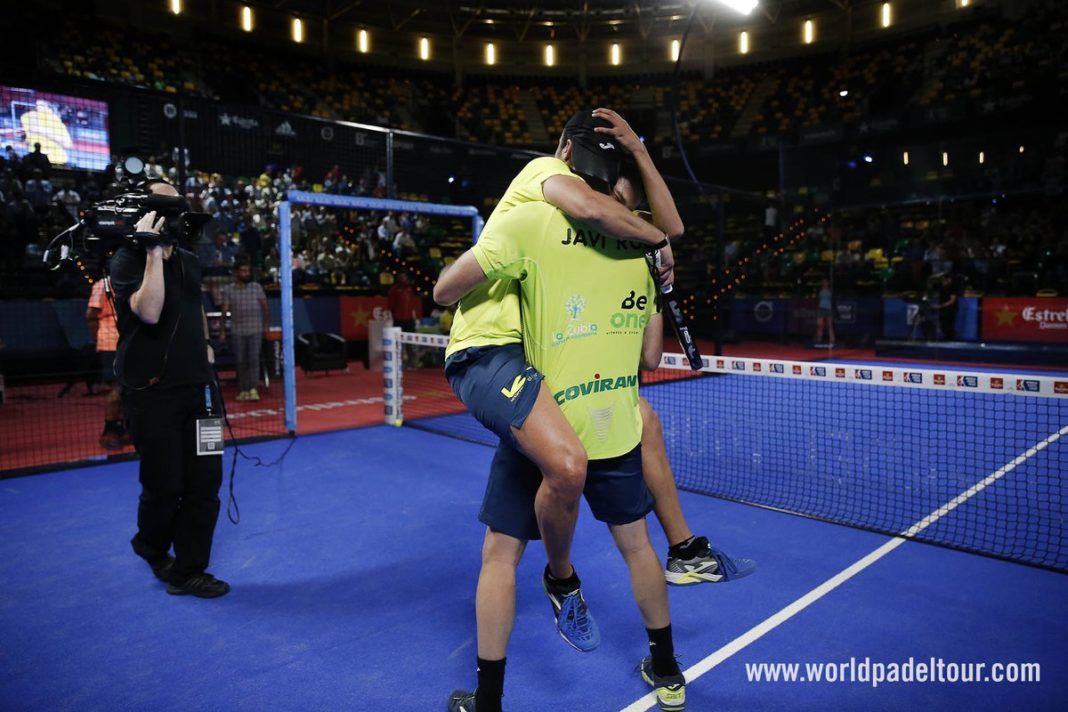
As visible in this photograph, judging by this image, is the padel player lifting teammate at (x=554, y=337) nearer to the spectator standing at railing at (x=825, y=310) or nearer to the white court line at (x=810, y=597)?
the white court line at (x=810, y=597)

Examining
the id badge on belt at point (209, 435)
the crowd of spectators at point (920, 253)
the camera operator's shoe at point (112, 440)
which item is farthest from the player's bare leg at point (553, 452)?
the crowd of spectators at point (920, 253)

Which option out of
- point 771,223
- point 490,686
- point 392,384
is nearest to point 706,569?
point 490,686

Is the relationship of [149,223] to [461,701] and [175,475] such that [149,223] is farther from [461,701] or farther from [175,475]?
[461,701]

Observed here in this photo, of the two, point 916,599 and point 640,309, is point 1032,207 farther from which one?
point 640,309

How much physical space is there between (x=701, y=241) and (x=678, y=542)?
23.7 m

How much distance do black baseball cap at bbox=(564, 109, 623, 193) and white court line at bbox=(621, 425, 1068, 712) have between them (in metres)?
2.00

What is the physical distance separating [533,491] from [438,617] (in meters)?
1.37

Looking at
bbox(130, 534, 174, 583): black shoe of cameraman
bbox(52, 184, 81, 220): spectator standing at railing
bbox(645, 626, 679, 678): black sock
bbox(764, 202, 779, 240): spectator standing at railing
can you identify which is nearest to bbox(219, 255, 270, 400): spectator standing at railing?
bbox(52, 184, 81, 220): spectator standing at railing

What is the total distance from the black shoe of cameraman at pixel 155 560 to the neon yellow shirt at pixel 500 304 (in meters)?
2.58

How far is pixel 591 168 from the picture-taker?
226 centimetres

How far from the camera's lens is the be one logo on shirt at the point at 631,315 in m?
2.33

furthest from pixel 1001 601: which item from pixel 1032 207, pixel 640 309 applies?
pixel 1032 207

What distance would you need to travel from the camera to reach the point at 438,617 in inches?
131

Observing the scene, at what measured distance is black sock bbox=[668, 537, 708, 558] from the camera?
3049mm
